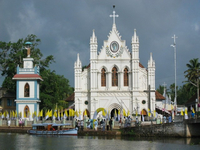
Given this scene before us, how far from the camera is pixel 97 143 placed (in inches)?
1805

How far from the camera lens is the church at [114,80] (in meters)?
68.7

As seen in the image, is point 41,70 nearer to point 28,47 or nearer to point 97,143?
point 28,47

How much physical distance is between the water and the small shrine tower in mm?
16653

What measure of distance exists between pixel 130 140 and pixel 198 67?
1470 inches

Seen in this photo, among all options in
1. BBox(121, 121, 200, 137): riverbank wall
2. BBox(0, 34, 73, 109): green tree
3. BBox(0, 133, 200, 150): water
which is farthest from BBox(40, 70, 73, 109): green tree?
BBox(121, 121, 200, 137): riverbank wall

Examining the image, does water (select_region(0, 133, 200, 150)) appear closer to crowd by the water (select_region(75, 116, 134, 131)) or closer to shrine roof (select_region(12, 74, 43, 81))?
crowd by the water (select_region(75, 116, 134, 131))

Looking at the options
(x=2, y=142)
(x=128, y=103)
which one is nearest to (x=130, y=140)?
(x=2, y=142)

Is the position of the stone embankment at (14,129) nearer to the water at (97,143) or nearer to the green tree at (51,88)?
the water at (97,143)

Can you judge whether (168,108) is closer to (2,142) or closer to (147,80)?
(147,80)

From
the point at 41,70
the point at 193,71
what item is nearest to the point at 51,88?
the point at 41,70

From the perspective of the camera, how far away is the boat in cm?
5412

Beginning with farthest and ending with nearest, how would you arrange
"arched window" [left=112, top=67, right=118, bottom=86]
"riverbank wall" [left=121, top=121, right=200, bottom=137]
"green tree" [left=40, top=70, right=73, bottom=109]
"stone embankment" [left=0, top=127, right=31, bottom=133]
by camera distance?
"green tree" [left=40, top=70, right=73, bottom=109]
"arched window" [left=112, top=67, right=118, bottom=86]
"stone embankment" [left=0, top=127, right=31, bottom=133]
"riverbank wall" [left=121, top=121, right=200, bottom=137]

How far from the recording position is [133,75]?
6875cm

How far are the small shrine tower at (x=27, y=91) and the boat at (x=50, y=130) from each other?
375 inches
